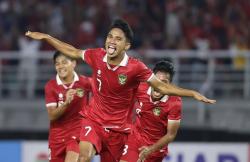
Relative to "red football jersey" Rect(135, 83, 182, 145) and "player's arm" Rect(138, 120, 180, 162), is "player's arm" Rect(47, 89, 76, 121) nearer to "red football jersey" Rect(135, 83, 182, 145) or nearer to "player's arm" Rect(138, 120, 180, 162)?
"red football jersey" Rect(135, 83, 182, 145)

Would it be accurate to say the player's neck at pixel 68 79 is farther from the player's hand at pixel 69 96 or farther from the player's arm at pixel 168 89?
the player's arm at pixel 168 89

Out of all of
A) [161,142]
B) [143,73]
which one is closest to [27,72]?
[161,142]

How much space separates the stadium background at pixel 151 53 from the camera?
712 inches

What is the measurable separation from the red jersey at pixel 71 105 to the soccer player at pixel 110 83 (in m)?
1.36

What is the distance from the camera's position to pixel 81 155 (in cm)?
1190

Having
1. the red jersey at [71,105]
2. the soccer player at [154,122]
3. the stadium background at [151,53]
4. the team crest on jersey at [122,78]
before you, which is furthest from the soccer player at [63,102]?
the stadium background at [151,53]

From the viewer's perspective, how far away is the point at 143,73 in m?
12.1

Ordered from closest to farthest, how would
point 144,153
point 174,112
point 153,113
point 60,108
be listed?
point 144,153 → point 174,112 → point 153,113 → point 60,108

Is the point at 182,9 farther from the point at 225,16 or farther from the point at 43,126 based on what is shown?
the point at 43,126

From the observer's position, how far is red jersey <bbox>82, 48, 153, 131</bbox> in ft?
39.8

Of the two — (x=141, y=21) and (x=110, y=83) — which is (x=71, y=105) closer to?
(x=110, y=83)

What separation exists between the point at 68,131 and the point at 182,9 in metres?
7.51

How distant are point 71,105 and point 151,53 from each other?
604 centimetres

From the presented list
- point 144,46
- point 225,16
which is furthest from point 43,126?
point 225,16
